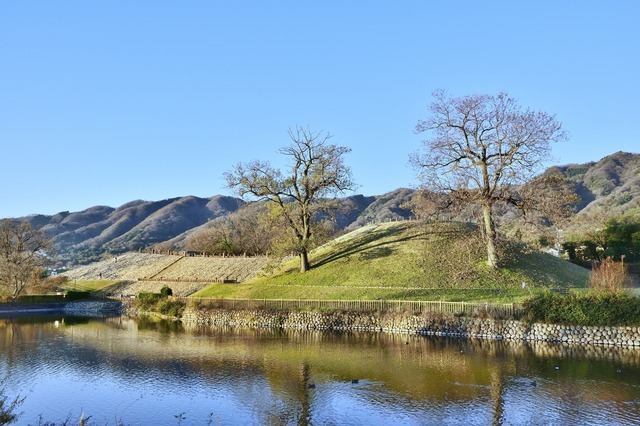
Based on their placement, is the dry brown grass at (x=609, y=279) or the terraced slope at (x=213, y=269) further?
the terraced slope at (x=213, y=269)

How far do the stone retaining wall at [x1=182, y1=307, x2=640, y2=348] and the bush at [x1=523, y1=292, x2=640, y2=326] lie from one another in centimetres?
50

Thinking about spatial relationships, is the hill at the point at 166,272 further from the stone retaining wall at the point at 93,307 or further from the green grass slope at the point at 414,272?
the green grass slope at the point at 414,272

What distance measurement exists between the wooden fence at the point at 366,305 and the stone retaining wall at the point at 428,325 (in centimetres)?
61

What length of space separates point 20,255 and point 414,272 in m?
56.1

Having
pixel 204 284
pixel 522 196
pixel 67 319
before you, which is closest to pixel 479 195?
pixel 522 196

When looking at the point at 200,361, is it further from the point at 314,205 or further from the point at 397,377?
the point at 314,205

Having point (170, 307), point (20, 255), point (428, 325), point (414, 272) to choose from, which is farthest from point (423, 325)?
point (20, 255)

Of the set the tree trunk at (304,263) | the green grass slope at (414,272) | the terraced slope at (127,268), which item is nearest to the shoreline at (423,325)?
the green grass slope at (414,272)

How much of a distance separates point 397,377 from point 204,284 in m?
47.5

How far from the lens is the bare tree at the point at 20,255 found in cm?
7050

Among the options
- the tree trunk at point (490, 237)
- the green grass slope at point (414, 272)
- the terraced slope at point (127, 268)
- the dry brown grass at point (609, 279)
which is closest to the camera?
the dry brown grass at point (609, 279)

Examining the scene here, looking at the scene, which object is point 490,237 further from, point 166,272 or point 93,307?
point 93,307

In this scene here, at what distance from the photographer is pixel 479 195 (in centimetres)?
5209

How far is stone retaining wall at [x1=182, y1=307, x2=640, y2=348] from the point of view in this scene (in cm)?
3669
